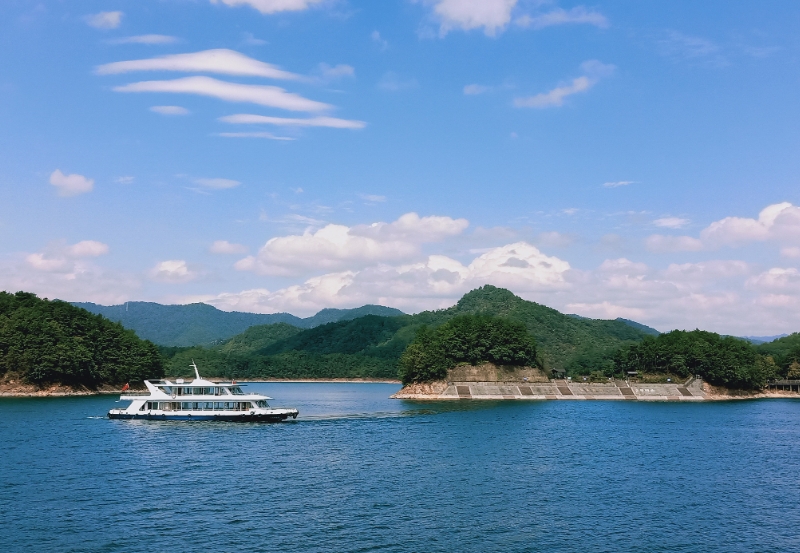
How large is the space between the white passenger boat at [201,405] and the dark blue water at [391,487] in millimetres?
2957

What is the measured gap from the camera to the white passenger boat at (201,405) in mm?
105938

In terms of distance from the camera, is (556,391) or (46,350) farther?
(556,391)

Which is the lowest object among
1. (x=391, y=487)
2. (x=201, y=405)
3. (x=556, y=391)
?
(x=391, y=487)

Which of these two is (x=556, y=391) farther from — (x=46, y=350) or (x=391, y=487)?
(x=46, y=350)

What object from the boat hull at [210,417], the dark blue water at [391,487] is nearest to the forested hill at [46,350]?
the dark blue water at [391,487]

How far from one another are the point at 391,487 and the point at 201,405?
55.4 metres

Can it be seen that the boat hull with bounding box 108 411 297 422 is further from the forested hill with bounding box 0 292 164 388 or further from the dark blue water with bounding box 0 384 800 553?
the forested hill with bounding box 0 292 164 388

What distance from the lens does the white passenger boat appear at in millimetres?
105938

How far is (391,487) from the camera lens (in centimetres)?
6109

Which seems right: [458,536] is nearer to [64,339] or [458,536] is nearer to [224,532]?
[224,532]

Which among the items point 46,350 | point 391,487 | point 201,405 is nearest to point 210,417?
point 201,405

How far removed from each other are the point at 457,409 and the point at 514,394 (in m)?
40.3

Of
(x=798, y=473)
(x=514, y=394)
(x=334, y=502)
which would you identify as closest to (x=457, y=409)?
(x=514, y=394)

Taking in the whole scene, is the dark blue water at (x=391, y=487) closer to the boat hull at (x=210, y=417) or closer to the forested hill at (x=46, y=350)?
the boat hull at (x=210, y=417)
